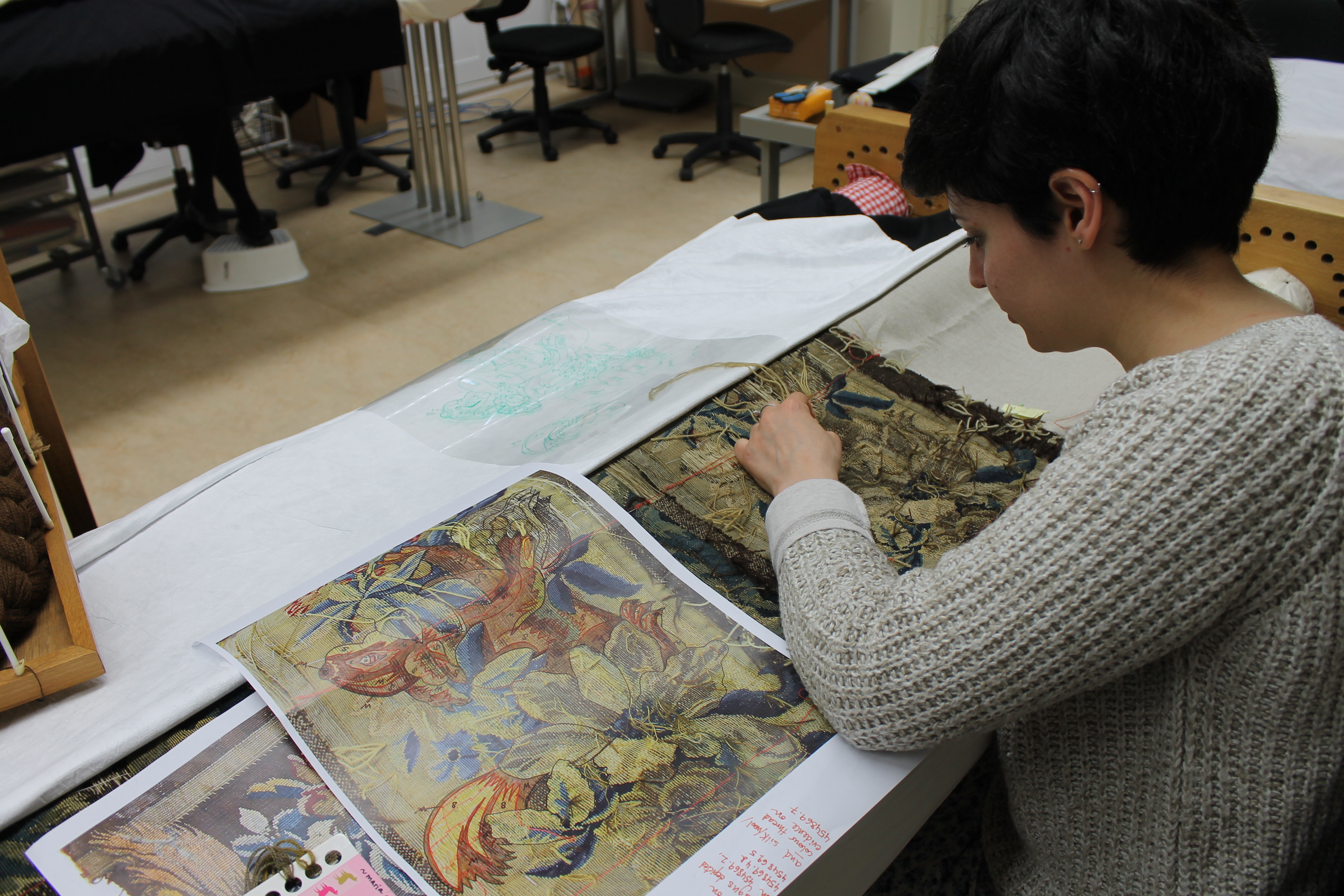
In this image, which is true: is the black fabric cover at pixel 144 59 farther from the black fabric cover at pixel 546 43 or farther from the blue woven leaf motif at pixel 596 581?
the blue woven leaf motif at pixel 596 581

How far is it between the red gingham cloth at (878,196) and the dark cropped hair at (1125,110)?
94cm

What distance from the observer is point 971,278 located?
77 cm

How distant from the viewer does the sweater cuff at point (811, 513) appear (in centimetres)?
77

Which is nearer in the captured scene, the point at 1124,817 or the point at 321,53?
the point at 1124,817

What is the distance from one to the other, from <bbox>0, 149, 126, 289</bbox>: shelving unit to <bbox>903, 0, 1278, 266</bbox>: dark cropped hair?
2.80 metres

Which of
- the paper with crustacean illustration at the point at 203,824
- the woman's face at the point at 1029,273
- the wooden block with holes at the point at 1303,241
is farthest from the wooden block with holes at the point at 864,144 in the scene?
the paper with crustacean illustration at the point at 203,824

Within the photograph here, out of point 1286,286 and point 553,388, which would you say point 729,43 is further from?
point 553,388

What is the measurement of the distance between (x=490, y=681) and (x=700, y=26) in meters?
3.45

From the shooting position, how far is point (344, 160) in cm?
384

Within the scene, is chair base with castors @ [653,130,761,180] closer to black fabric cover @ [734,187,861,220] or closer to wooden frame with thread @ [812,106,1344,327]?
black fabric cover @ [734,187,861,220]

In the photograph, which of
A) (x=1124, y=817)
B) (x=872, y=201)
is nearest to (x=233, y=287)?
(x=872, y=201)

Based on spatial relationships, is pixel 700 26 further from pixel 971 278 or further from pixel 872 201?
pixel 971 278

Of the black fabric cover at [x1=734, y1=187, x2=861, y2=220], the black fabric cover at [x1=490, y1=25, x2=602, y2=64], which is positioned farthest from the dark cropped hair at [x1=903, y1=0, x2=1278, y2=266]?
the black fabric cover at [x1=490, y1=25, x2=602, y2=64]

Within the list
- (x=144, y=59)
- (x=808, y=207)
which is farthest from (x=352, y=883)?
(x=144, y=59)
